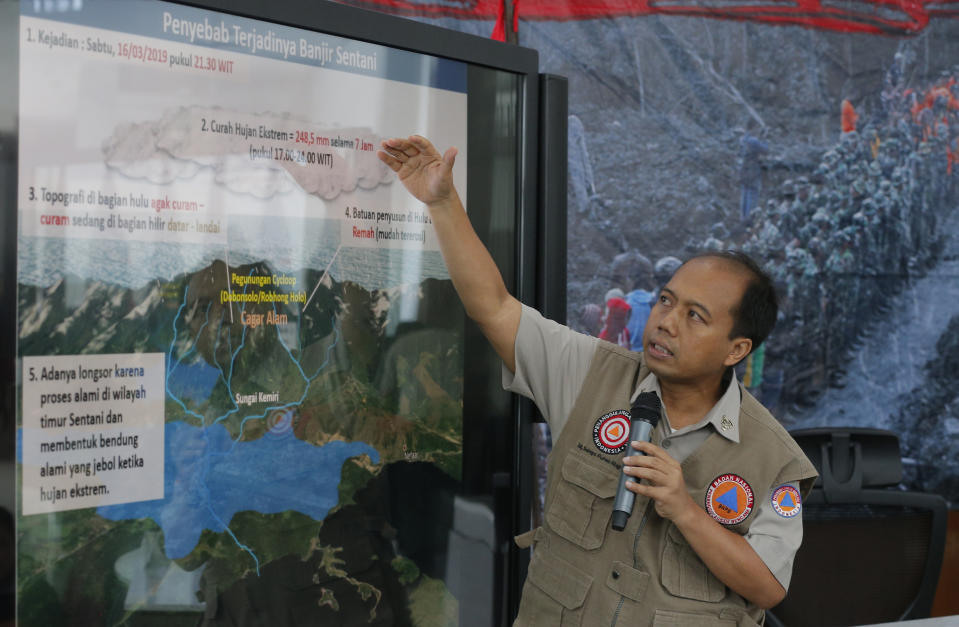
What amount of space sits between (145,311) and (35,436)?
0.84ft

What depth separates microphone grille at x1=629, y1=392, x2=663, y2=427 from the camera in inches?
52.8

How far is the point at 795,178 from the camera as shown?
3055mm

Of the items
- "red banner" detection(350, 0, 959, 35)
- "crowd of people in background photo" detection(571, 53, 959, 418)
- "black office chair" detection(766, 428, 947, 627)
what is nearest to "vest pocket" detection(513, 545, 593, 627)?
"black office chair" detection(766, 428, 947, 627)

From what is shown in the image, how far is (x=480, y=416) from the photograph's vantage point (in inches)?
66.4

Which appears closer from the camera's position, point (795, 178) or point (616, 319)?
point (616, 319)

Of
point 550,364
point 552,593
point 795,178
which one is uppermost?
point 795,178

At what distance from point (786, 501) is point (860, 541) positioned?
972 mm

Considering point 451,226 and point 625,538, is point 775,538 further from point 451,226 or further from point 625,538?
point 451,226

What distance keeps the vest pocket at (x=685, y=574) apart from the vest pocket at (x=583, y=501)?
0.12 metres

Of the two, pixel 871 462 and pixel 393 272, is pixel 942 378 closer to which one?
pixel 871 462

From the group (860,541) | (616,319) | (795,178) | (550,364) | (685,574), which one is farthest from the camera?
(795,178)

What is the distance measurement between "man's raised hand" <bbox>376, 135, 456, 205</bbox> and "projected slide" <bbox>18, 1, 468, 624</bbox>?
0.05 metres

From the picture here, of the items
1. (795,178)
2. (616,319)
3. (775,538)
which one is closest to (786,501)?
(775,538)

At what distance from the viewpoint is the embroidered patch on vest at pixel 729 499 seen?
1.41 meters
